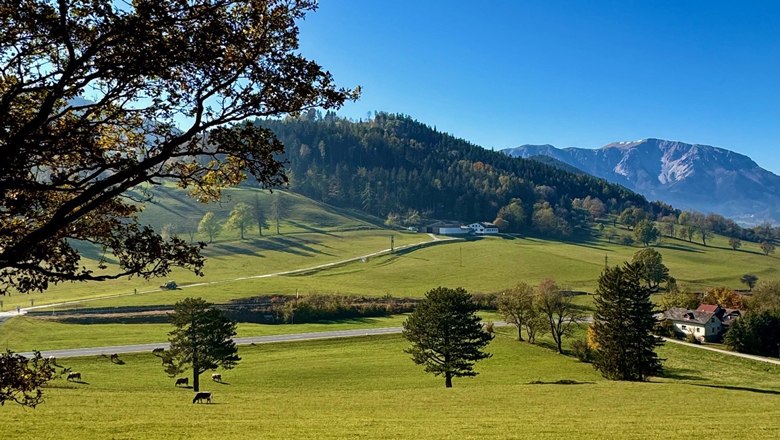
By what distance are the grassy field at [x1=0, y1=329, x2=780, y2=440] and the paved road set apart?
3987mm

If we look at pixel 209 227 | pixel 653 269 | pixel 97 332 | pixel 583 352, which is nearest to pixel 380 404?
pixel 583 352

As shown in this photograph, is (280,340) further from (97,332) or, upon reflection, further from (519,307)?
(519,307)

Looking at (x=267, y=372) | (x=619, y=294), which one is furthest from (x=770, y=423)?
(x=267, y=372)

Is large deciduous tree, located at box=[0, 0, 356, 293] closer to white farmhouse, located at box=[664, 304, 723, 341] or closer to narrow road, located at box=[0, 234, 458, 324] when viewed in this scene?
narrow road, located at box=[0, 234, 458, 324]

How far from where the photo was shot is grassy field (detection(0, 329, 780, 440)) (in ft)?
77.9

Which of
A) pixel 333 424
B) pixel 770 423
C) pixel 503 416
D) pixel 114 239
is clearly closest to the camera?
pixel 114 239

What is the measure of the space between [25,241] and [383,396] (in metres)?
34.7

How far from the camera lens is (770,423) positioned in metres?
27.4

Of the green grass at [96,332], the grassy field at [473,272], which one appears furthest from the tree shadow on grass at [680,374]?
the grassy field at [473,272]

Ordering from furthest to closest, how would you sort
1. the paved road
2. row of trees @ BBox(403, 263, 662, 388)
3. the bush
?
the bush, the paved road, row of trees @ BBox(403, 263, 662, 388)

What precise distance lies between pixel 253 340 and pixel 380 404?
145ft

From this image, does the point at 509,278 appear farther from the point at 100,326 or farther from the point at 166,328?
the point at 100,326

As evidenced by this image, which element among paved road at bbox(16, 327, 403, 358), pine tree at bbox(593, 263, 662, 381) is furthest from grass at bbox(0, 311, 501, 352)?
pine tree at bbox(593, 263, 662, 381)

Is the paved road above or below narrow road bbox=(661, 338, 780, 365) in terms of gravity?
above
